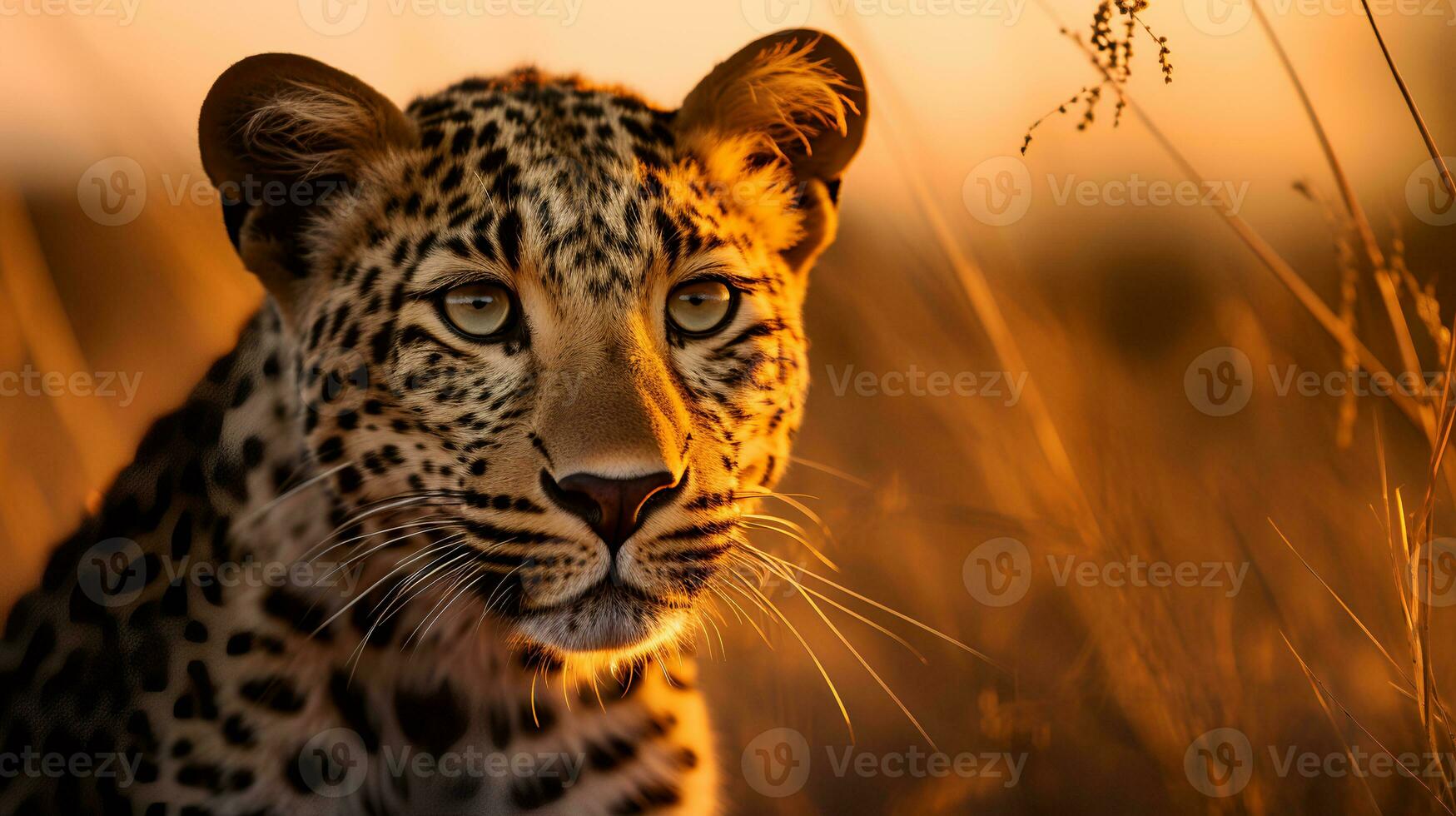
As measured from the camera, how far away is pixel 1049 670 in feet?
17.4

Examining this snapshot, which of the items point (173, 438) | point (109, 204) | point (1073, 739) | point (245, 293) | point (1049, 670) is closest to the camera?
point (173, 438)

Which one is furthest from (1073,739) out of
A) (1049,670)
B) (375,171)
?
(375,171)

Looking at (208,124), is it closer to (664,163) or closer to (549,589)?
(664,163)

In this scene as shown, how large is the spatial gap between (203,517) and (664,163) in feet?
5.24

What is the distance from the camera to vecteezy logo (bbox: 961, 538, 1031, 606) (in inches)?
199

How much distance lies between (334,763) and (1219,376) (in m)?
3.81

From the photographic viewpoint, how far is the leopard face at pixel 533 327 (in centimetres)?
277
